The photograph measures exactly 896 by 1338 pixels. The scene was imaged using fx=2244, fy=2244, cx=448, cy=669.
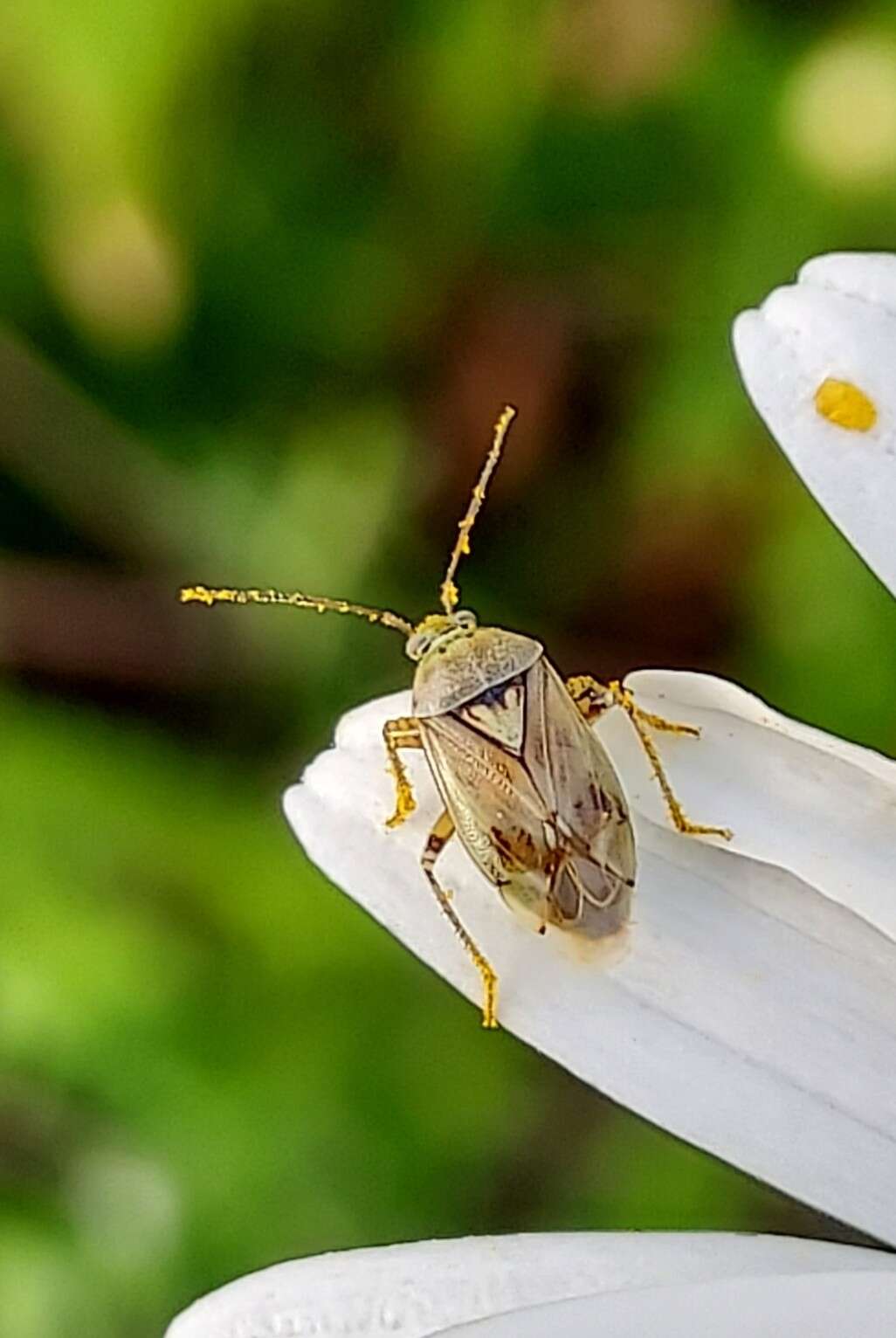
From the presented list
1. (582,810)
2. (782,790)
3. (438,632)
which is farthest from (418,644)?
(782,790)

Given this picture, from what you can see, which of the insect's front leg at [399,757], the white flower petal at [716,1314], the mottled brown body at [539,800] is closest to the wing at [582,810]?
the mottled brown body at [539,800]

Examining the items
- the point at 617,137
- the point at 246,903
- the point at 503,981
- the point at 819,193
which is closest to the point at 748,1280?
the point at 503,981

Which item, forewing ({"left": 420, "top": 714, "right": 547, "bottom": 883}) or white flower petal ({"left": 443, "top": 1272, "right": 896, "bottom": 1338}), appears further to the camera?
forewing ({"left": 420, "top": 714, "right": 547, "bottom": 883})

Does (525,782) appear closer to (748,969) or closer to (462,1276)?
(748,969)

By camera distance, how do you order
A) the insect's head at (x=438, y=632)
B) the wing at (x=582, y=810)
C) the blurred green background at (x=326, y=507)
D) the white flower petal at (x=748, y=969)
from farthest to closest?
the blurred green background at (x=326, y=507), the insect's head at (x=438, y=632), the wing at (x=582, y=810), the white flower petal at (x=748, y=969)

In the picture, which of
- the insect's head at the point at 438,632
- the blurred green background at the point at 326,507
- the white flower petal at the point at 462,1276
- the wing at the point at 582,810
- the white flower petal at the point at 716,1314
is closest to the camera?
the white flower petal at the point at 716,1314

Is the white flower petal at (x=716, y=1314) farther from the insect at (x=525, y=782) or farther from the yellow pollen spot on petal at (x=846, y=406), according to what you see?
the yellow pollen spot on petal at (x=846, y=406)

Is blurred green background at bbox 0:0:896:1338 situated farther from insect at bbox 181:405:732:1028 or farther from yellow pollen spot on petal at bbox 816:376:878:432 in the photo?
yellow pollen spot on petal at bbox 816:376:878:432

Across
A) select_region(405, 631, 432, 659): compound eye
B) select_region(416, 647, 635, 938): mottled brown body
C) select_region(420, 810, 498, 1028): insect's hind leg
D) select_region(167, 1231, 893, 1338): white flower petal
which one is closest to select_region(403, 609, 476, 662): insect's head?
select_region(405, 631, 432, 659): compound eye
